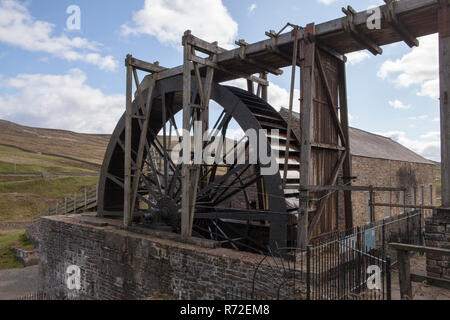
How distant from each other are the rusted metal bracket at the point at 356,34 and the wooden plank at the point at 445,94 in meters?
1.19

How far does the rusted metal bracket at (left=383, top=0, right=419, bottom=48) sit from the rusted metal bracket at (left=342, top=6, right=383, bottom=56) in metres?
0.50

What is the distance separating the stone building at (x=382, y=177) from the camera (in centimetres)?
1158

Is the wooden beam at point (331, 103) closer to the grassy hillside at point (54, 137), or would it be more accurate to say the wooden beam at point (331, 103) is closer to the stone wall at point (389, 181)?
the stone wall at point (389, 181)

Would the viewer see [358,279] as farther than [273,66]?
No

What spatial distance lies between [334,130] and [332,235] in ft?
7.09

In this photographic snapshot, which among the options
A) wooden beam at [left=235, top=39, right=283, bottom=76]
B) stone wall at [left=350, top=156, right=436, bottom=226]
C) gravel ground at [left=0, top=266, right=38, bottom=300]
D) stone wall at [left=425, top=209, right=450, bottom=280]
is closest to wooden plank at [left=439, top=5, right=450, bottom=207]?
stone wall at [left=425, top=209, right=450, bottom=280]

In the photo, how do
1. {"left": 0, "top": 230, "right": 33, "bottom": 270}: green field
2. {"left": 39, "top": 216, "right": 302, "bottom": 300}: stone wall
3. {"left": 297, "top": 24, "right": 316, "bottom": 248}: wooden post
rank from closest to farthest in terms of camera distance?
1. {"left": 39, "top": 216, "right": 302, "bottom": 300}: stone wall
2. {"left": 297, "top": 24, "right": 316, "bottom": 248}: wooden post
3. {"left": 0, "top": 230, "right": 33, "bottom": 270}: green field

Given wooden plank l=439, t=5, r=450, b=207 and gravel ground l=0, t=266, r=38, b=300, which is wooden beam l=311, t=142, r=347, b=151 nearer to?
wooden plank l=439, t=5, r=450, b=207

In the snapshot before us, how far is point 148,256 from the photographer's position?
23.3 feet

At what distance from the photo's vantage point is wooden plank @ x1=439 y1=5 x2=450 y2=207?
4.92 m

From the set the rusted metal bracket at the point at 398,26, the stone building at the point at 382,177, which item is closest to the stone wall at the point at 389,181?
the stone building at the point at 382,177

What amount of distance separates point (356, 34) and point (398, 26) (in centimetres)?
64

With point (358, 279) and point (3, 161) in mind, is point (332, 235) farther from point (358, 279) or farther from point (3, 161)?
point (3, 161)
